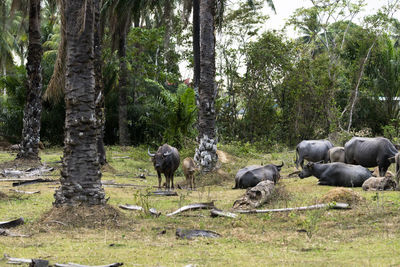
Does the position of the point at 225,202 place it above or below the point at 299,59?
below

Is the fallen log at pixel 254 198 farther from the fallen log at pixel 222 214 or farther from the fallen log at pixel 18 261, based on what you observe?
the fallen log at pixel 18 261

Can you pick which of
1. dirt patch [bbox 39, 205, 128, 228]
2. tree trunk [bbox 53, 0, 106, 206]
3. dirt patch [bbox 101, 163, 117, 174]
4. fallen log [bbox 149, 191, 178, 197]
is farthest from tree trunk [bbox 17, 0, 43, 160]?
dirt patch [bbox 39, 205, 128, 228]

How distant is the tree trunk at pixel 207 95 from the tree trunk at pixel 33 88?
18.5ft

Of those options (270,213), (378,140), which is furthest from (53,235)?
(378,140)

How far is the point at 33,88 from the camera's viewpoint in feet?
59.0

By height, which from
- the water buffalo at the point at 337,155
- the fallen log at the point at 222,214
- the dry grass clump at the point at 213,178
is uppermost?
the water buffalo at the point at 337,155

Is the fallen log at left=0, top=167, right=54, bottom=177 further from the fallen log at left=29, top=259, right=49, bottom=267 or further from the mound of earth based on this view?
the fallen log at left=29, top=259, right=49, bottom=267

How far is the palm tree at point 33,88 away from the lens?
1789 centimetres

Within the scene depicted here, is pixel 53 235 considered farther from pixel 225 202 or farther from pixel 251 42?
pixel 251 42

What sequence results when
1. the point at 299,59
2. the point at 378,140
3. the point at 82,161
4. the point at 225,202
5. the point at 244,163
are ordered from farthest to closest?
the point at 299,59, the point at 244,163, the point at 378,140, the point at 225,202, the point at 82,161

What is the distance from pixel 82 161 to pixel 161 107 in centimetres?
1676

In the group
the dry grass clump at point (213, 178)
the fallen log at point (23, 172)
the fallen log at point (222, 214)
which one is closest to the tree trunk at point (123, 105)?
the fallen log at point (23, 172)

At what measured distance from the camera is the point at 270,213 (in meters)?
9.52

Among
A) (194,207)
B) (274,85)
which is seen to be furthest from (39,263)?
(274,85)
